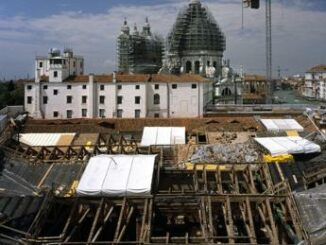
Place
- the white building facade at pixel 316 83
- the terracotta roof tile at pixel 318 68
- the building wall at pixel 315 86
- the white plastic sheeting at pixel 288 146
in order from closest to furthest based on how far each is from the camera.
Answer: the white plastic sheeting at pixel 288 146 < the building wall at pixel 315 86 < the white building facade at pixel 316 83 < the terracotta roof tile at pixel 318 68

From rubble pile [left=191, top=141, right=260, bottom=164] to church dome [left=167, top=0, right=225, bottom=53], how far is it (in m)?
48.6

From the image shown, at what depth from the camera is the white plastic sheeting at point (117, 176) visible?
51.3 ft

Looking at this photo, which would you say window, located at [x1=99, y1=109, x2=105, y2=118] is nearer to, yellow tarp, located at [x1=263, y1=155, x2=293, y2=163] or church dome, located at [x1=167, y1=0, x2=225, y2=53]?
church dome, located at [x1=167, y1=0, x2=225, y2=53]

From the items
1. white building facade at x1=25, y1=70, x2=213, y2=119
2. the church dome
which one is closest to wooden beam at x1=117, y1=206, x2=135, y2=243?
white building facade at x1=25, y1=70, x2=213, y2=119

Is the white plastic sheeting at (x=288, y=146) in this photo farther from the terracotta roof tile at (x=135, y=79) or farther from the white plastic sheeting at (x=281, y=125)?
the terracotta roof tile at (x=135, y=79)

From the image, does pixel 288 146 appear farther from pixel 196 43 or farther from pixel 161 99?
pixel 196 43

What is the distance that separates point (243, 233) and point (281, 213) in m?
1.37

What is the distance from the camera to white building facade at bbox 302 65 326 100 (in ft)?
346

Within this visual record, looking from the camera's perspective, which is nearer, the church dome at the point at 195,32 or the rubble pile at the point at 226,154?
the rubble pile at the point at 226,154

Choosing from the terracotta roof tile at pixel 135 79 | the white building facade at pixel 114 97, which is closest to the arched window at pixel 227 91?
the terracotta roof tile at pixel 135 79

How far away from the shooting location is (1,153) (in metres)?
20.1

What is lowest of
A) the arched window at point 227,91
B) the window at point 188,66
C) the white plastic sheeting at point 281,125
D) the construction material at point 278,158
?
the construction material at point 278,158

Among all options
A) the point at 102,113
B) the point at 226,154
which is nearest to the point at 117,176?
the point at 226,154

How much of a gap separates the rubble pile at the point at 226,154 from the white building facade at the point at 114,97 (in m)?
25.0
